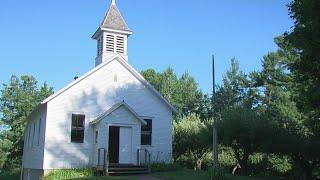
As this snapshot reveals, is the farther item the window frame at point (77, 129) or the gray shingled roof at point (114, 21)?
the gray shingled roof at point (114, 21)

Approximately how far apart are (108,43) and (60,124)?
22.8 feet

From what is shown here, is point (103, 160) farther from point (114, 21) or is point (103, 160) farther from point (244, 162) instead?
point (114, 21)

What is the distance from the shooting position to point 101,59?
32344 millimetres

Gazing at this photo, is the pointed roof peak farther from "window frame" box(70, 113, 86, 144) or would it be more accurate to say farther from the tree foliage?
the tree foliage

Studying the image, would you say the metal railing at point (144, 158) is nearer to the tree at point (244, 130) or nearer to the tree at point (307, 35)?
the tree at point (244, 130)

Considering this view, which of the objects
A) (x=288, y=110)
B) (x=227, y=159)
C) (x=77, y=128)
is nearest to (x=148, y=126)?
(x=77, y=128)

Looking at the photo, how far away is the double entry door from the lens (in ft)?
95.5

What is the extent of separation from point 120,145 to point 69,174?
373cm

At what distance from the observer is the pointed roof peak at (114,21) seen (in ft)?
108

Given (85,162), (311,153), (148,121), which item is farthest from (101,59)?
(311,153)

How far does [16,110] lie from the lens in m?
61.8

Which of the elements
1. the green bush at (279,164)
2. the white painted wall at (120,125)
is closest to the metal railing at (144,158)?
the white painted wall at (120,125)

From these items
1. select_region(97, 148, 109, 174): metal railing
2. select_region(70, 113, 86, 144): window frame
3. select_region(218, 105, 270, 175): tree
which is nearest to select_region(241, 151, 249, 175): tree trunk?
select_region(218, 105, 270, 175): tree

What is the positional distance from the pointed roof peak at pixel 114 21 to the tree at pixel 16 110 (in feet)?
95.2
